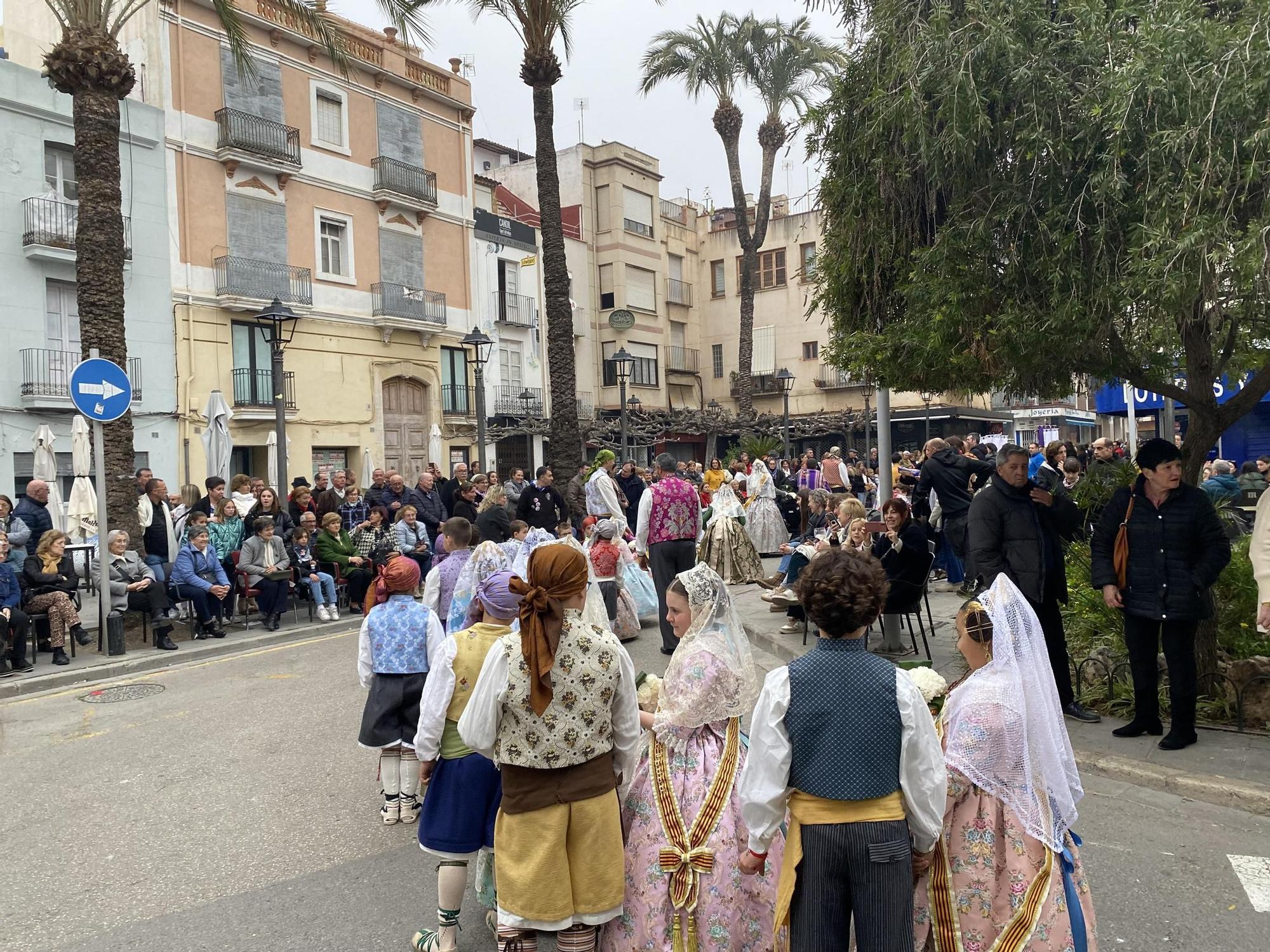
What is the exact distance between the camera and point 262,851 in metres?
4.95

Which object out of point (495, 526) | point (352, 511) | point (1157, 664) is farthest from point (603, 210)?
point (1157, 664)

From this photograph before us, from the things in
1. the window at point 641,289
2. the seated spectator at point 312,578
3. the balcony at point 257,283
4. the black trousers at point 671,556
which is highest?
the window at point 641,289

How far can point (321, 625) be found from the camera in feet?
39.9

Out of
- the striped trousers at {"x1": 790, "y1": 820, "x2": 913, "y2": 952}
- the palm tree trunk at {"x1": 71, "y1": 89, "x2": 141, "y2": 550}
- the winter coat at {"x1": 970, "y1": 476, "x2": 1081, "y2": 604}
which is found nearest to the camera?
the striped trousers at {"x1": 790, "y1": 820, "x2": 913, "y2": 952}

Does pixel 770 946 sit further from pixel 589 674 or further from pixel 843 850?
pixel 589 674

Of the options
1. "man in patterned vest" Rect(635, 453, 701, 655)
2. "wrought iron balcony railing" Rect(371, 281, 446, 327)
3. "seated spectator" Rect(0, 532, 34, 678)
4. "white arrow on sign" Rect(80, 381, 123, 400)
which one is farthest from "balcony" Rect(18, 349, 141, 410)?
"man in patterned vest" Rect(635, 453, 701, 655)

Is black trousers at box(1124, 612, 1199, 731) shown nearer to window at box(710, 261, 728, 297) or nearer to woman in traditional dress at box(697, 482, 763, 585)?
woman in traditional dress at box(697, 482, 763, 585)

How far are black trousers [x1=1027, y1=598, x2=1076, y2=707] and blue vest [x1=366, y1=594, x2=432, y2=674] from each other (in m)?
4.03

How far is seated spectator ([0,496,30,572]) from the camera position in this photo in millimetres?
9969

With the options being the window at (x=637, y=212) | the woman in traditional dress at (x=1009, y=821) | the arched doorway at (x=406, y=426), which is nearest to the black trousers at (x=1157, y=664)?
the woman in traditional dress at (x=1009, y=821)

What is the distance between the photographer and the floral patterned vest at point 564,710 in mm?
3342

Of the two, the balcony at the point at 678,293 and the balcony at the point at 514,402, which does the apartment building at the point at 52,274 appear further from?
the balcony at the point at 678,293

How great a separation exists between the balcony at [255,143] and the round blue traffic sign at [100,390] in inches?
561

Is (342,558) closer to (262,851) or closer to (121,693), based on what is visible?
(121,693)
